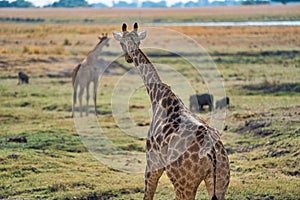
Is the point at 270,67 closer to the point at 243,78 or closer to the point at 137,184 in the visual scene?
the point at 243,78

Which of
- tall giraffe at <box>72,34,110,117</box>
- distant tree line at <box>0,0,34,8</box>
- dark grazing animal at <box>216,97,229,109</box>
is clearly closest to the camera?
dark grazing animal at <box>216,97,229,109</box>

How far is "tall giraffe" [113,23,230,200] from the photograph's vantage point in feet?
20.4

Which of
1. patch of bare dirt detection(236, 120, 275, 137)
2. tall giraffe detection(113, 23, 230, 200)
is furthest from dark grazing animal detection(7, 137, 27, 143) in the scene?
tall giraffe detection(113, 23, 230, 200)

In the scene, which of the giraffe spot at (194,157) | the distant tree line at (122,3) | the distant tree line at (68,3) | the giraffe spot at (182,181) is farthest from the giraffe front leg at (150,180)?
the distant tree line at (68,3)

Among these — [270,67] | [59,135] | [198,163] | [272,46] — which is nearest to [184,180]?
[198,163]

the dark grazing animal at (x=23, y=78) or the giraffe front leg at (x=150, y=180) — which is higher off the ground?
the giraffe front leg at (x=150, y=180)

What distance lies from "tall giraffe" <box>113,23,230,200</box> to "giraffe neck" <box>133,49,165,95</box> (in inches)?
5.1

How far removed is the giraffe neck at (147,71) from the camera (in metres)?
7.32

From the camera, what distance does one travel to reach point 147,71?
7.45m

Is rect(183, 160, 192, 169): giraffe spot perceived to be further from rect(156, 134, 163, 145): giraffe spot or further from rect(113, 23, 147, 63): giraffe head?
rect(113, 23, 147, 63): giraffe head

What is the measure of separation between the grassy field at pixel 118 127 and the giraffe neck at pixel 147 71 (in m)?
2.09

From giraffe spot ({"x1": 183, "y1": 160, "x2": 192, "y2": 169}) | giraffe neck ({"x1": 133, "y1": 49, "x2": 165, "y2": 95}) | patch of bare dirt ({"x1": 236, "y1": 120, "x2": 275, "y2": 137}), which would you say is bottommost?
patch of bare dirt ({"x1": 236, "y1": 120, "x2": 275, "y2": 137})

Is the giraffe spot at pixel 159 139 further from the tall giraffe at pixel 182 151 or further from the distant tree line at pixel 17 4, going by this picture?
the distant tree line at pixel 17 4

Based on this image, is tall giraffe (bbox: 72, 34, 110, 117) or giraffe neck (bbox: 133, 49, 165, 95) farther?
tall giraffe (bbox: 72, 34, 110, 117)
